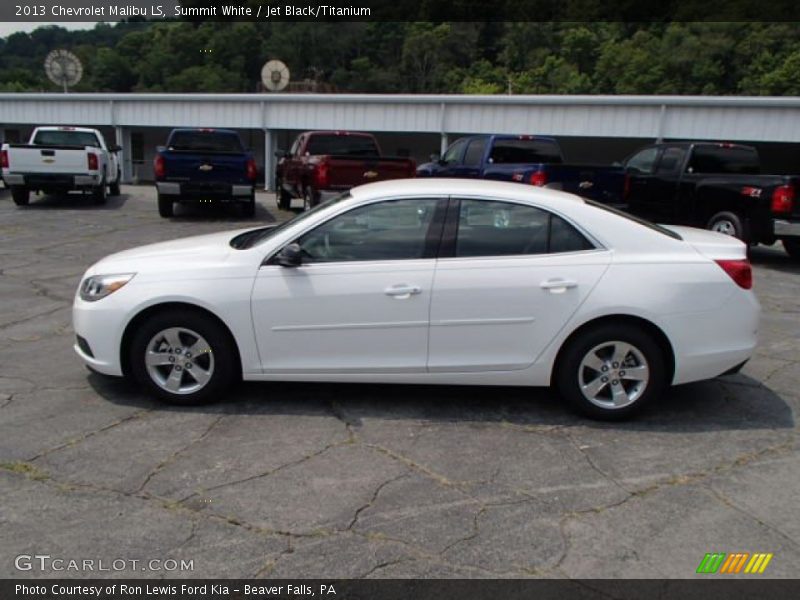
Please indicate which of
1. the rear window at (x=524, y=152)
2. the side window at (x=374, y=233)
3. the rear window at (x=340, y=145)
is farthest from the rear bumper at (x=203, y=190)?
the side window at (x=374, y=233)

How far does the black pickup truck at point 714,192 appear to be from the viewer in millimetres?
10156

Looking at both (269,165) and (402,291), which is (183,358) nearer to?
(402,291)

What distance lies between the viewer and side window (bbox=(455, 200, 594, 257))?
4.60 meters

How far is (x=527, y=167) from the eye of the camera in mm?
11836

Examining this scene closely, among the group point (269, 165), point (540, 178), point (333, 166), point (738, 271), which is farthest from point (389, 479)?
point (269, 165)

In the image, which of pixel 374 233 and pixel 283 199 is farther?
pixel 283 199

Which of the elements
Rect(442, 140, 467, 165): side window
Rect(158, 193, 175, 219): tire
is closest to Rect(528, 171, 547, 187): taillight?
Rect(442, 140, 467, 165): side window

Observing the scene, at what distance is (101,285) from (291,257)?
137cm
